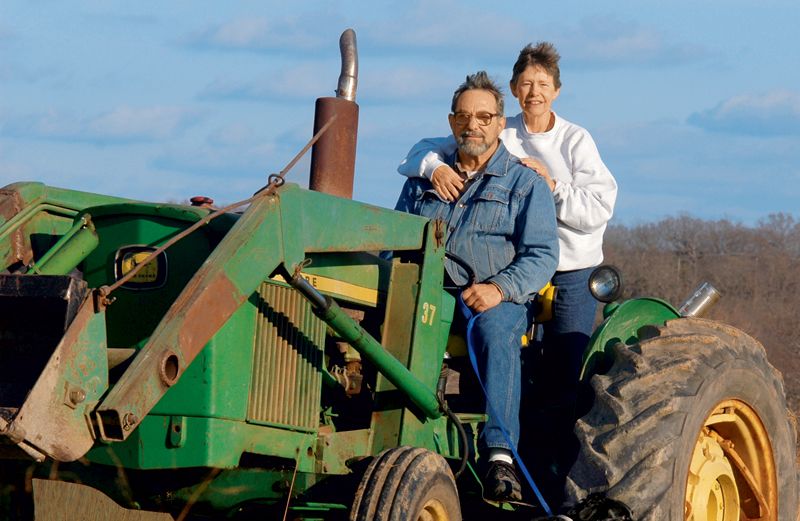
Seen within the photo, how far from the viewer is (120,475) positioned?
5137mm

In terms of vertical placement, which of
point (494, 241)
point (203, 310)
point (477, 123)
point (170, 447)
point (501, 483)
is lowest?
point (501, 483)

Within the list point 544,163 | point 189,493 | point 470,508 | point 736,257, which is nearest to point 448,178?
point 544,163

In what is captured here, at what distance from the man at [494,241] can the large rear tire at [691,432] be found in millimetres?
450

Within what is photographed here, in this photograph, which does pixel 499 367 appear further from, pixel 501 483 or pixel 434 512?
pixel 434 512

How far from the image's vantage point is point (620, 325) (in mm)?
6656

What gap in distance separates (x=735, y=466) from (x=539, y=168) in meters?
1.71

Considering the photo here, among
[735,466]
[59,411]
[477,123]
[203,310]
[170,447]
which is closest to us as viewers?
[59,411]

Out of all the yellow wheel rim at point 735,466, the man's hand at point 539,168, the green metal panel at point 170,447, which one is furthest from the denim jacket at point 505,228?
the green metal panel at point 170,447

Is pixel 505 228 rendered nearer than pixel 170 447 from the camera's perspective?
No

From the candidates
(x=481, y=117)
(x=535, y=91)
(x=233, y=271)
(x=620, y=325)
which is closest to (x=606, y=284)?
(x=620, y=325)

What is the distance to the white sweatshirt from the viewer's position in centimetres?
706

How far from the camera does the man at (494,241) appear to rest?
6152 millimetres

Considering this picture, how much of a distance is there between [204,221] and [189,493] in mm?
1042

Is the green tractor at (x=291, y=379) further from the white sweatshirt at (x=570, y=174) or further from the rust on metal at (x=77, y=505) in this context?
the white sweatshirt at (x=570, y=174)
